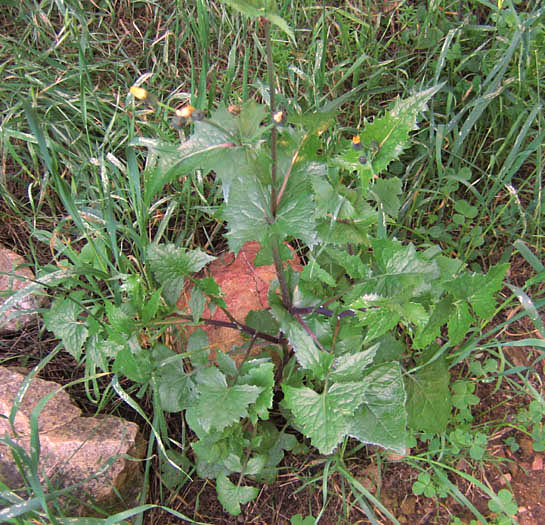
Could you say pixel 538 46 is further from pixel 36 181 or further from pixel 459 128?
pixel 36 181

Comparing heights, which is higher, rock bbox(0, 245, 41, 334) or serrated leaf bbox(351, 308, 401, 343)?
serrated leaf bbox(351, 308, 401, 343)

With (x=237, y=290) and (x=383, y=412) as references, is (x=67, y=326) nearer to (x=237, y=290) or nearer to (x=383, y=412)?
(x=237, y=290)

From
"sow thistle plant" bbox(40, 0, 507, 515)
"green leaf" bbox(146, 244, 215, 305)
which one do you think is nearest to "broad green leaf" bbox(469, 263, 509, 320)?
"sow thistle plant" bbox(40, 0, 507, 515)

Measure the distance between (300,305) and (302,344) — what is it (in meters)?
0.18

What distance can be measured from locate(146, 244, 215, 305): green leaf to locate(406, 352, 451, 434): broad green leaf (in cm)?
73

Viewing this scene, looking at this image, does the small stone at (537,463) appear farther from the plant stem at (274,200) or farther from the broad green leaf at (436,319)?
the plant stem at (274,200)

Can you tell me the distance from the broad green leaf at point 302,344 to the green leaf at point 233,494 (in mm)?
431

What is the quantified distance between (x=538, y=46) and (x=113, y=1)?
5.78 ft

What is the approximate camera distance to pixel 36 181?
2.03 m

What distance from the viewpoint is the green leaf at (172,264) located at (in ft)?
→ 4.90

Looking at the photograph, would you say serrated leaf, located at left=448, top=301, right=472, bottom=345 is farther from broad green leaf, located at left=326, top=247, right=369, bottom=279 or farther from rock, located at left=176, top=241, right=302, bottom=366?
rock, located at left=176, top=241, right=302, bottom=366

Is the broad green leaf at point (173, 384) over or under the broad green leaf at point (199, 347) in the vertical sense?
under

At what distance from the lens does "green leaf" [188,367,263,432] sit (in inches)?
50.6

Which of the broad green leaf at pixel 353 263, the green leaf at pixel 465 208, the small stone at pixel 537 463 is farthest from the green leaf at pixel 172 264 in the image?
the small stone at pixel 537 463
